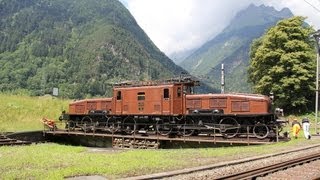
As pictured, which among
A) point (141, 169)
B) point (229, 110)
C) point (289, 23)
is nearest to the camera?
point (141, 169)

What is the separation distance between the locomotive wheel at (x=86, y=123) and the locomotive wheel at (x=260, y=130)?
41.5 feet

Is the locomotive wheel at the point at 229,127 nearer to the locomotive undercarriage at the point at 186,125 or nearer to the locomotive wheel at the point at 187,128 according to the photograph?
the locomotive undercarriage at the point at 186,125

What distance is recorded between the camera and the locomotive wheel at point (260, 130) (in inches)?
961

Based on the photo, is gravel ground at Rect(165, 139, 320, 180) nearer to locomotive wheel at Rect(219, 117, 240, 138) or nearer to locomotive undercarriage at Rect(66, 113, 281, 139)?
locomotive undercarriage at Rect(66, 113, 281, 139)

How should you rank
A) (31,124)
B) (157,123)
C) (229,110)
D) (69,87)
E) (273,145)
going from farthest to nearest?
(69,87), (31,124), (157,123), (229,110), (273,145)

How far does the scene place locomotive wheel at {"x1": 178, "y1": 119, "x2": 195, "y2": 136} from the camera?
26803 millimetres

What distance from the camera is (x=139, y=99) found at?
98.5 feet

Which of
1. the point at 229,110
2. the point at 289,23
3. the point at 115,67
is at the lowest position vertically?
the point at 229,110

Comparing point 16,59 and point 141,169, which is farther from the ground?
point 16,59

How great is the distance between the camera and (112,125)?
31484 mm

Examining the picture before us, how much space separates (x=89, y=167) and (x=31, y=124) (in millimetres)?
25821

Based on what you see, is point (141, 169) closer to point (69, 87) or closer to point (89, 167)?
point (89, 167)

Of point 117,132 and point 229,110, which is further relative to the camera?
point 117,132

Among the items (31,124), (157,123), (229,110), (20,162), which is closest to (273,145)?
(229,110)
